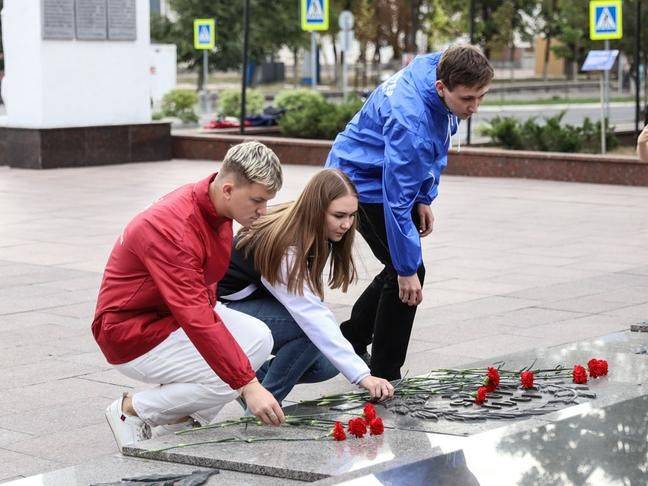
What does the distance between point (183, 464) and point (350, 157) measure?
1.85 m

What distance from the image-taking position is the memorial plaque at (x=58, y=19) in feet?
57.0

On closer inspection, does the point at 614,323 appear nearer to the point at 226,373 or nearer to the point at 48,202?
the point at 226,373

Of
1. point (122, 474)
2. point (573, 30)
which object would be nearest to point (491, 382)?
point (122, 474)

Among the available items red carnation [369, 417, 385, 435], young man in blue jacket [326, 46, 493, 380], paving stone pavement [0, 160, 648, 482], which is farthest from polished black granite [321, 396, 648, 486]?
paving stone pavement [0, 160, 648, 482]

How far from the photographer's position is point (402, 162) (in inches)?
203

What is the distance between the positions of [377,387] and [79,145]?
13610 millimetres

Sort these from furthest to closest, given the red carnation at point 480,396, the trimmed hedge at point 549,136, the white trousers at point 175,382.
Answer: the trimmed hedge at point 549,136 < the red carnation at point 480,396 < the white trousers at point 175,382

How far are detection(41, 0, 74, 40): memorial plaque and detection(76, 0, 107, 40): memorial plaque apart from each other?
0.37 feet

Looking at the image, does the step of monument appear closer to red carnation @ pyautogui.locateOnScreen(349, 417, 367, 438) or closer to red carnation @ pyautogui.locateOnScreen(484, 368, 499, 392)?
red carnation @ pyautogui.locateOnScreen(349, 417, 367, 438)

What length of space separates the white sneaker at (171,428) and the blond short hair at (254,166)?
0.98 m

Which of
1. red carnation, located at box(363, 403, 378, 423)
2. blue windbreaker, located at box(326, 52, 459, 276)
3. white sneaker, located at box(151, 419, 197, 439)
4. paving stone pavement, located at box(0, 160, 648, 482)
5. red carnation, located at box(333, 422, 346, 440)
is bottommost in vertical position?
paving stone pavement, located at box(0, 160, 648, 482)

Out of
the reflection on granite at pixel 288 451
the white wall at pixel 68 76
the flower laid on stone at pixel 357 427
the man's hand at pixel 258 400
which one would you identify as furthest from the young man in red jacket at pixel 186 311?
the white wall at pixel 68 76

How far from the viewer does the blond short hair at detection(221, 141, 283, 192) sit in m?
4.11

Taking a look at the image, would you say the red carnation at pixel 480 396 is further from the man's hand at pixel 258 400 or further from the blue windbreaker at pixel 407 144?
the man's hand at pixel 258 400
